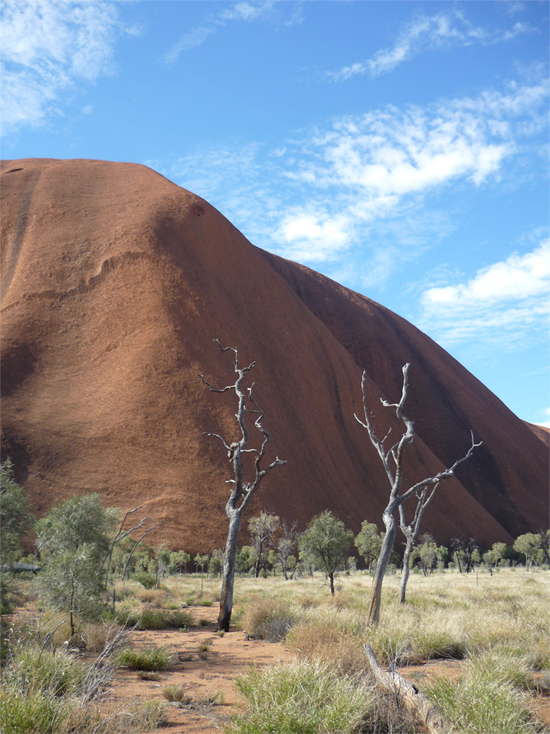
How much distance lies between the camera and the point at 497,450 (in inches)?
2773

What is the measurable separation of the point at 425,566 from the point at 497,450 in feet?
109

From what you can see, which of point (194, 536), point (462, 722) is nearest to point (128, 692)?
point (462, 722)

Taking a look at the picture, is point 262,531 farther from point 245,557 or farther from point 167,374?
Answer: point 167,374

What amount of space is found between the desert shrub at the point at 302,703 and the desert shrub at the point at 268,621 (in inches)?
228

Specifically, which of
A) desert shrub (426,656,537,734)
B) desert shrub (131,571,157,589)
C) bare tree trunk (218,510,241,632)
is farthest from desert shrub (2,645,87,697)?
desert shrub (131,571,157,589)

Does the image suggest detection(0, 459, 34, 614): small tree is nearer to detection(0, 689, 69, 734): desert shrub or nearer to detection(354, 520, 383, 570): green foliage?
detection(0, 689, 69, 734): desert shrub

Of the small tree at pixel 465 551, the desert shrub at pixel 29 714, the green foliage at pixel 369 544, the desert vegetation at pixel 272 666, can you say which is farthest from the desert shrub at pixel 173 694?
the small tree at pixel 465 551

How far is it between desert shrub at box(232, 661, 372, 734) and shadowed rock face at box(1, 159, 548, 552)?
29.8 m

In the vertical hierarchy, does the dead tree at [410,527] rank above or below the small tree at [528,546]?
above

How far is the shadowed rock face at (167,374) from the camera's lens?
36844mm

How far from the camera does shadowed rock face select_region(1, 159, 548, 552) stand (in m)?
36.8

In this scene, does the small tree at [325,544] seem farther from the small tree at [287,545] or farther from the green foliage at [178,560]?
the small tree at [287,545]

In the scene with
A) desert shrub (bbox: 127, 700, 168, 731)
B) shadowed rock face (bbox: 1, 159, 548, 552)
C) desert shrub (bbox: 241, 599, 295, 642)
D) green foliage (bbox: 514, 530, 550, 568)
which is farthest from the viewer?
green foliage (bbox: 514, 530, 550, 568)

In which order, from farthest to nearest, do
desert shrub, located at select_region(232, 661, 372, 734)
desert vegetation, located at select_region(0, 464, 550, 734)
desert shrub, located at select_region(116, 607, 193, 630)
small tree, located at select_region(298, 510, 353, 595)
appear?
small tree, located at select_region(298, 510, 353, 595)
desert shrub, located at select_region(116, 607, 193, 630)
desert vegetation, located at select_region(0, 464, 550, 734)
desert shrub, located at select_region(232, 661, 372, 734)
